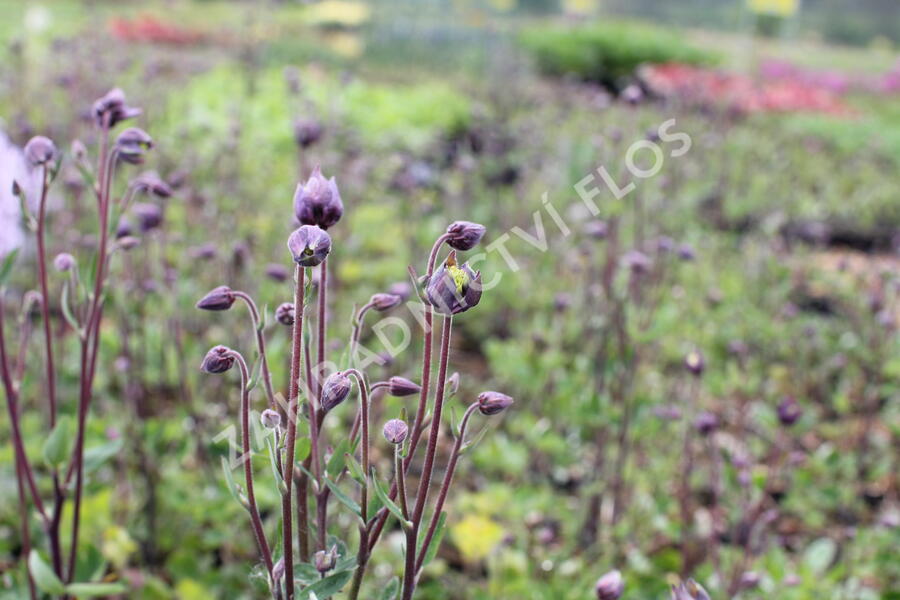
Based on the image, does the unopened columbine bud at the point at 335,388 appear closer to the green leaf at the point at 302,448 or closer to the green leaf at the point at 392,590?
the green leaf at the point at 302,448

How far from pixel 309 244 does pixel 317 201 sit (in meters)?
0.07

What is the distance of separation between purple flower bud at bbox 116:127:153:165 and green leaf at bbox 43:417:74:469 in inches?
17.6

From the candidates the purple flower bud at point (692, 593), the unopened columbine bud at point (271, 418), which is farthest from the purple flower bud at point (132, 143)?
the purple flower bud at point (692, 593)

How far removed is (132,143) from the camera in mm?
1402

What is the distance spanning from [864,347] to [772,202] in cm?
293

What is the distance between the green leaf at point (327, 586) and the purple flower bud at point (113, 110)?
807mm

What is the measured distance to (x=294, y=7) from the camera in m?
21.5

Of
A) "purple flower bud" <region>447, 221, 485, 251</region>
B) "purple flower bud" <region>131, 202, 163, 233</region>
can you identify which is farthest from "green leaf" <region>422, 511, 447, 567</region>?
"purple flower bud" <region>131, 202, 163, 233</region>

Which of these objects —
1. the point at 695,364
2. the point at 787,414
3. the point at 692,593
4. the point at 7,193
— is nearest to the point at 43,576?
the point at 692,593

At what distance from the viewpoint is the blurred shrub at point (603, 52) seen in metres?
14.0

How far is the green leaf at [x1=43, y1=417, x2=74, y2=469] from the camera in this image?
136 cm

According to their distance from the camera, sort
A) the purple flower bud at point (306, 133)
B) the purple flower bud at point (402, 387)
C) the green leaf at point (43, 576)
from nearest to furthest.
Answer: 1. the purple flower bud at point (402, 387)
2. the green leaf at point (43, 576)
3. the purple flower bud at point (306, 133)

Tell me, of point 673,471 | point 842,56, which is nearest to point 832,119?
Answer: point 673,471

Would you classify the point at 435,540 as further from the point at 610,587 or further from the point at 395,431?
the point at 610,587
